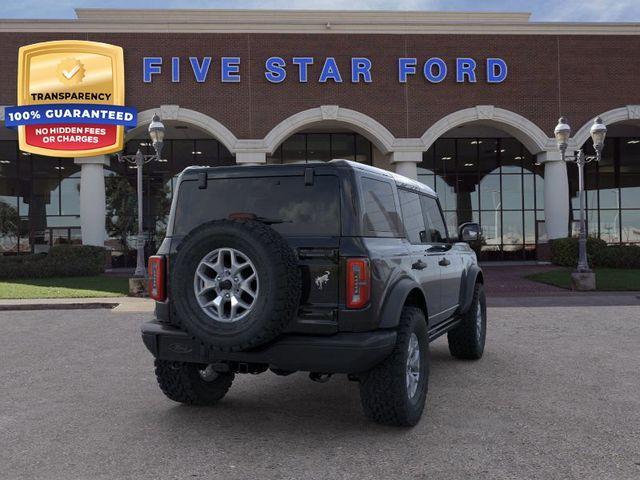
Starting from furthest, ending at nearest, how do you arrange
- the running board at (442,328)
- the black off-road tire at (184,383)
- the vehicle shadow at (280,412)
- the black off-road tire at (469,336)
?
1. the black off-road tire at (469,336)
2. the running board at (442,328)
3. the black off-road tire at (184,383)
4. the vehicle shadow at (280,412)

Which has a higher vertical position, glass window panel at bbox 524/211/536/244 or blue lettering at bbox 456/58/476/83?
blue lettering at bbox 456/58/476/83

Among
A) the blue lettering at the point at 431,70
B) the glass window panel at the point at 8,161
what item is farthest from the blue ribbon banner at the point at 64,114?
the blue lettering at the point at 431,70

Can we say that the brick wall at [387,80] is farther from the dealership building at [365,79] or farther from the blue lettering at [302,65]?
the blue lettering at [302,65]

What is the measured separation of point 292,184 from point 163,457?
7.30 feet

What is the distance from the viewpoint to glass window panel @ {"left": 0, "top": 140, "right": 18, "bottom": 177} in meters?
30.5

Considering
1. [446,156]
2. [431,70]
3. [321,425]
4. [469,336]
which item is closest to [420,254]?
[321,425]

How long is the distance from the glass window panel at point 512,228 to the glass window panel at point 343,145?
8867mm

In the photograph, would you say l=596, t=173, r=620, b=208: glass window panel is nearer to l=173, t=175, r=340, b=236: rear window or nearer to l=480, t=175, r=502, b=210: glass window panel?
l=480, t=175, r=502, b=210: glass window panel

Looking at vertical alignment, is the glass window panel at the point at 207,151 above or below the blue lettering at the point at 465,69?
below

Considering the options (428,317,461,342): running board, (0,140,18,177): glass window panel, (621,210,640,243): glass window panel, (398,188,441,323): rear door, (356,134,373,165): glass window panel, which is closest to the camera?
(398,188,441,323): rear door

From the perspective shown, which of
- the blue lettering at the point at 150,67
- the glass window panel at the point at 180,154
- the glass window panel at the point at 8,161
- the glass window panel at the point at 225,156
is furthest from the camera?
the glass window panel at the point at 8,161

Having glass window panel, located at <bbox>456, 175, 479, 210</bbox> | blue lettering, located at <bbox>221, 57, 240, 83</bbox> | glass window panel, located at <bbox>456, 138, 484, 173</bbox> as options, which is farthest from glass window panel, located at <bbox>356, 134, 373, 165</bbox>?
blue lettering, located at <bbox>221, 57, 240, 83</bbox>

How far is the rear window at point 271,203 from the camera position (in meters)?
4.47

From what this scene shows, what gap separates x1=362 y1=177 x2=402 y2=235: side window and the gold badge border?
20.9 metres
